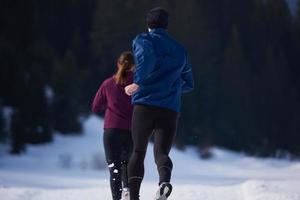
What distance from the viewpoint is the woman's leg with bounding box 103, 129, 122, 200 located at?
4.85 meters

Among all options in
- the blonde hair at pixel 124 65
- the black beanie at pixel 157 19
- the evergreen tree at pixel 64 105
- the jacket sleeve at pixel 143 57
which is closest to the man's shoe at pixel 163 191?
the jacket sleeve at pixel 143 57

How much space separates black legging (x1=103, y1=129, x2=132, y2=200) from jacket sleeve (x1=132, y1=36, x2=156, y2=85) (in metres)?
1.11

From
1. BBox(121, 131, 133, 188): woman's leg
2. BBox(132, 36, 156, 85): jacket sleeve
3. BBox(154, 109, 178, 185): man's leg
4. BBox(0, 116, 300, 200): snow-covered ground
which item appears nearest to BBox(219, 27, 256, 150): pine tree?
BBox(0, 116, 300, 200): snow-covered ground

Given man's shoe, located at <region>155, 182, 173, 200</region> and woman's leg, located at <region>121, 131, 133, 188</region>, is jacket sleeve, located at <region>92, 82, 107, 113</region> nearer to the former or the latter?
woman's leg, located at <region>121, 131, 133, 188</region>

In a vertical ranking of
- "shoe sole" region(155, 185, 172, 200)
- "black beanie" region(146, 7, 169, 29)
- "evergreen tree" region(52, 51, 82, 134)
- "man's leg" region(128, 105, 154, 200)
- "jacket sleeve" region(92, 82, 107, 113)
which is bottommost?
"shoe sole" region(155, 185, 172, 200)

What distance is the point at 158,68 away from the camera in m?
3.89

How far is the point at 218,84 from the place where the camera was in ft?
120

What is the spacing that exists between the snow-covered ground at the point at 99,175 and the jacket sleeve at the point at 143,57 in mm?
1882

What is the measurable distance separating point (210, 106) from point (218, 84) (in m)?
1.81

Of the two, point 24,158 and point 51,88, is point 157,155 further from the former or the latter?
point 51,88

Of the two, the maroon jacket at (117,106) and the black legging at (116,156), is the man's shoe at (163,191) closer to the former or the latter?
the black legging at (116,156)

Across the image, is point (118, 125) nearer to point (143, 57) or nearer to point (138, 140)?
point (138, 140)

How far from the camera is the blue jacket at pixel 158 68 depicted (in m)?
3.84

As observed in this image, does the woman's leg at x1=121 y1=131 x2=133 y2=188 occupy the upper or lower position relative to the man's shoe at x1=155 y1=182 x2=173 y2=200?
upper
